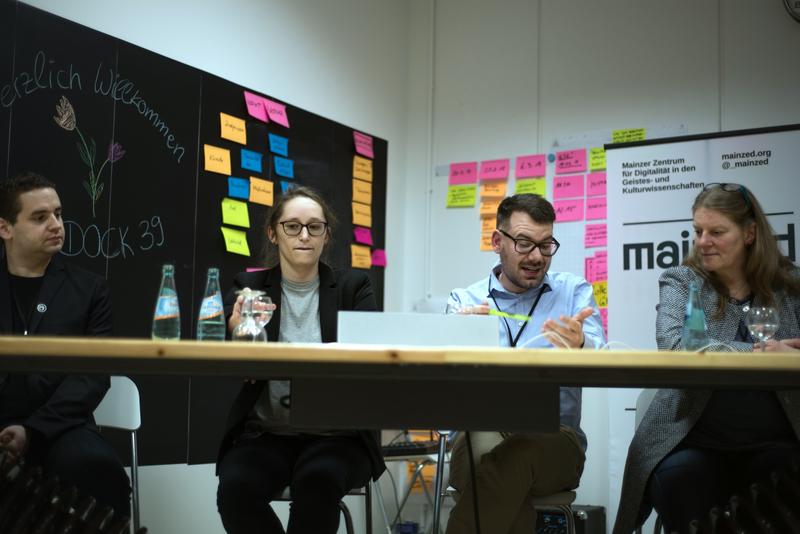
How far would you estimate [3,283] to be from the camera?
107 inches

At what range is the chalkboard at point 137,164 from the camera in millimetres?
3079

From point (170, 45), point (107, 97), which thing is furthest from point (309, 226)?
point (170, 45)

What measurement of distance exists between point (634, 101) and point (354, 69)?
1.56 meters

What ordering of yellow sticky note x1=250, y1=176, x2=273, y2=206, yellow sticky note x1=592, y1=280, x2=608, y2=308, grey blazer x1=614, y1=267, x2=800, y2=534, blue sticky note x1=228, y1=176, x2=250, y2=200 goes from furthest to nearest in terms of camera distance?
yellow sticky note x1=592, y1=280, x2=608, y2=308
yellow sticky note x1=250, y1=176, x2=273, y2=206
blue sticky note x1=228, y1=176, x2=250, y2=200
grey blazer x1=614, y1=267, x2=800, y2=534

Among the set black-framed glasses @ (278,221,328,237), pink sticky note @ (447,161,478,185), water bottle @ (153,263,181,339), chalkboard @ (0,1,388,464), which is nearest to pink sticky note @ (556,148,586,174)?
pink sticky note @ (447,161,478,185)

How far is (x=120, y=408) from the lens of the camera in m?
2.80

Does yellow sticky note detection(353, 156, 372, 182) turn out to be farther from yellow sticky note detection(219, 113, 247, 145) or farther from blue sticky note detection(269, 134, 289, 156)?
yellow sticky note detection(219, 113, 247, 145)

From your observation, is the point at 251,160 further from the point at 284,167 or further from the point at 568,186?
the point at 568,186

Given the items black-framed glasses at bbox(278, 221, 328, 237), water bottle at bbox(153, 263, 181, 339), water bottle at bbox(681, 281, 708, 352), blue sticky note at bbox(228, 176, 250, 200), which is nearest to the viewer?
water bottle at bbox(153, 263, 181, 339)

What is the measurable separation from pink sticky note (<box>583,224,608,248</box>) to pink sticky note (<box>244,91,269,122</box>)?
1.79m

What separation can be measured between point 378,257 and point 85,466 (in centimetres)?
262

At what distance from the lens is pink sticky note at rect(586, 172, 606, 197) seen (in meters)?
4.55

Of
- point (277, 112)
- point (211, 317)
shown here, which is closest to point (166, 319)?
point (211, 317)

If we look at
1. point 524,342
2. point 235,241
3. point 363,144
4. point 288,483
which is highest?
point 363,144
